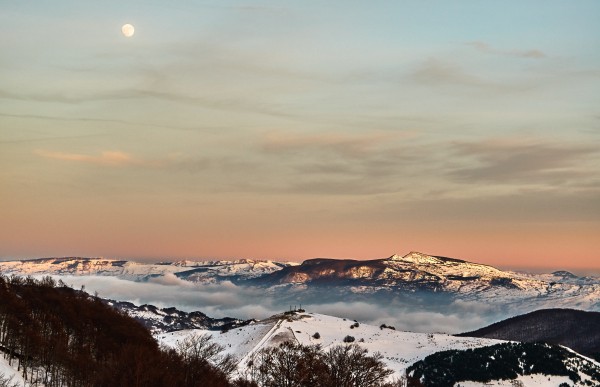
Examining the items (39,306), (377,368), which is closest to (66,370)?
(39,306)

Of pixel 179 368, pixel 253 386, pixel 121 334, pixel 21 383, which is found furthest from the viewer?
pixel 121 334

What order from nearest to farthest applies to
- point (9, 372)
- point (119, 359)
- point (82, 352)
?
point (119, 359) < point (9, 372) < point (82, 352)

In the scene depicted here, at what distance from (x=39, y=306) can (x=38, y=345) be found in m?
48.8

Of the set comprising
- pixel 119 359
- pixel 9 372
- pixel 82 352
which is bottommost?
pixel 9 372

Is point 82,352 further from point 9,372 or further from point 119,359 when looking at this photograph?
point 119,359

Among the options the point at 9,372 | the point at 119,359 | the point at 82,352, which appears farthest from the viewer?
the point at 82,352

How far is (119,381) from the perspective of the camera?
106812 mm

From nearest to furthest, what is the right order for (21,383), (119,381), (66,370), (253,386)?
(119,381) < (21,383) < (66,370) < (253,386)

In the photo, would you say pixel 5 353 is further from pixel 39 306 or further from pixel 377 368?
pixel 377 368

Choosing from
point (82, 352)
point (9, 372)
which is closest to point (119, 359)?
point (9, 372)

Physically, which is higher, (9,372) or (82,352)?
(82,352)

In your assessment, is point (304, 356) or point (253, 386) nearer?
point (304, 356)

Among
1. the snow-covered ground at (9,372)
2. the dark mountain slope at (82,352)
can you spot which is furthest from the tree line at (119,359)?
the snow-covered ground at (9,372)

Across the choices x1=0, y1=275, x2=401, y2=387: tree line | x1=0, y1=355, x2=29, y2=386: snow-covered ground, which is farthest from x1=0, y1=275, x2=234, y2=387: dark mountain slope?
x1=0, y1=355, x2=29, y2=386: snow-covered ground
